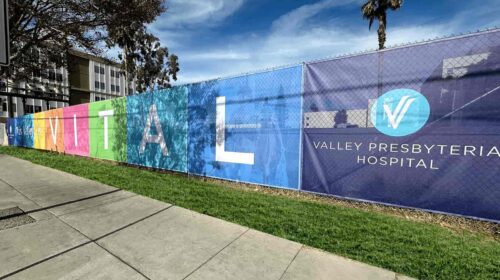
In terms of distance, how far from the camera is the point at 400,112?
161 inches

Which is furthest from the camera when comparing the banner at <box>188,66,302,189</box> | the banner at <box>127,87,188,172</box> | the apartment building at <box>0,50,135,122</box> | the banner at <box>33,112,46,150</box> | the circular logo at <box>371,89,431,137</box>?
the apartment building at <box>0,50,135,122</box>

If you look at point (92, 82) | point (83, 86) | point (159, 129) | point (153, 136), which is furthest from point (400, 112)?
point (92, 82)

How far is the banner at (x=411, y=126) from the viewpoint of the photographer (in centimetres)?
348

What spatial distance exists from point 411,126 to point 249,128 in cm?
334

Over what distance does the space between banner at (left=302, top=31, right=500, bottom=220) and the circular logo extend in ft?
0.05

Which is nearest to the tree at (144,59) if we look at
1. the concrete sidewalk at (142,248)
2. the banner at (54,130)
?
the banner at (54,130)

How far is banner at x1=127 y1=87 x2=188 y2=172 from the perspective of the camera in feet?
24.7

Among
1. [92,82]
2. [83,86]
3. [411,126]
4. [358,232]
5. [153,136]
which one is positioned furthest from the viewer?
[92,82]

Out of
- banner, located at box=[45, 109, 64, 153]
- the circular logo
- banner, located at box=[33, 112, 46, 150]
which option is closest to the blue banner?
banner, located at box=[33, 112, 46, 150]

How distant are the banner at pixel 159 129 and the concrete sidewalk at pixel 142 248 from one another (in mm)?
3019

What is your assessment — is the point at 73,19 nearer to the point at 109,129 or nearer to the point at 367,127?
the point at 109,129

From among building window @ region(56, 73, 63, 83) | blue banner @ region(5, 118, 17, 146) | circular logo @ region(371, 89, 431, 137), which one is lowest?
blue banner @ region(5, 118, 17, 146)

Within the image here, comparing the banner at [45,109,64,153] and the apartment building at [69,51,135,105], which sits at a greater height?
the apartment building at [69,51,135,105]

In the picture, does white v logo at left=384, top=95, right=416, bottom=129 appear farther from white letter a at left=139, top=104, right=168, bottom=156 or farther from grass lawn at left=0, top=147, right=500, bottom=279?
white letter a at left=139, top=104, right=168, bottom=156
